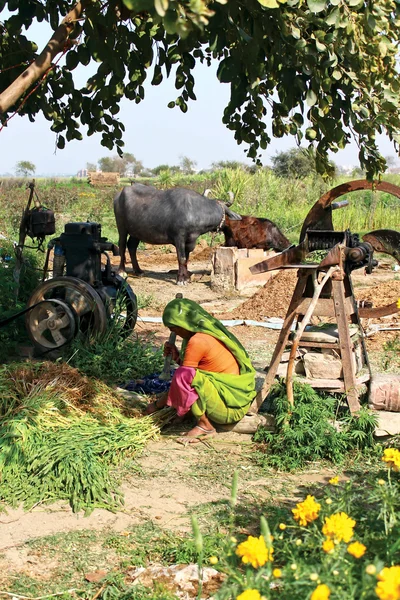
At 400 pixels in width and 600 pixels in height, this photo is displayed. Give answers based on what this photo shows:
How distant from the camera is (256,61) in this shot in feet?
14.1

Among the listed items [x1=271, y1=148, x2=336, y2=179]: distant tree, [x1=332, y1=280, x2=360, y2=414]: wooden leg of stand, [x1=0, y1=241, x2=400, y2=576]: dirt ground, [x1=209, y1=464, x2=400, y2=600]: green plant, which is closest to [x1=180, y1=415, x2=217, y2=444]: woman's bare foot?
[x1=0, y1=241, x2=400, y2=576]: dirt ground

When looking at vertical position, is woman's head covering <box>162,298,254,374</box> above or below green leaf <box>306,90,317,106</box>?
below

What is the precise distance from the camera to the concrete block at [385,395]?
528 cm

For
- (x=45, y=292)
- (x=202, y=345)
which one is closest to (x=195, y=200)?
(x=45, y=292)

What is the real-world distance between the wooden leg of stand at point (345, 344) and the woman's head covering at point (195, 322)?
816 millimetres

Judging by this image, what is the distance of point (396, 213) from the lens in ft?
67.1

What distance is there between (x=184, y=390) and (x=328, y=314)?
47.7 inches

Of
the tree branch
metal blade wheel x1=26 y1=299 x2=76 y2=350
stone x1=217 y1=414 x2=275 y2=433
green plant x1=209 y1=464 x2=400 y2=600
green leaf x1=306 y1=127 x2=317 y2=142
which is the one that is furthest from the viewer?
metal blade wheel x1=26 y1=299 x2=76 y2=350

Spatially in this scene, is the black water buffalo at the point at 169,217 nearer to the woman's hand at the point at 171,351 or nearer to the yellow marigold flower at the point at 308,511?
the woman's hand at the point at 171,351

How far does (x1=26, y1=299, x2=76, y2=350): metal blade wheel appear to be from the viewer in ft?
21.9

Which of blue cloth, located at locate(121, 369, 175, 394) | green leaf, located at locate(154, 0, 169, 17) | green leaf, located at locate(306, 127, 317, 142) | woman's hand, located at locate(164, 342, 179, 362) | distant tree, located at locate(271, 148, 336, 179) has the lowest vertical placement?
blue cloth, located at locate(121, 369, 175, 394)

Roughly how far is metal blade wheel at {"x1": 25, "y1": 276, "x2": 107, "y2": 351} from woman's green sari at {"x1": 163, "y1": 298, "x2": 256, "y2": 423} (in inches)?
57.1

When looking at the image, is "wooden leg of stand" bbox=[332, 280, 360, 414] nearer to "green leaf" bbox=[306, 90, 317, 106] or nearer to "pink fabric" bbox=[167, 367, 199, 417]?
"pink fabric" bbox=[167, 367, 199, 417]

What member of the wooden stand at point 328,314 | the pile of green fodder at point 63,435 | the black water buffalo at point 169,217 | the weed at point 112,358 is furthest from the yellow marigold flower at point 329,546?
the black water buffalo at point 169,217
